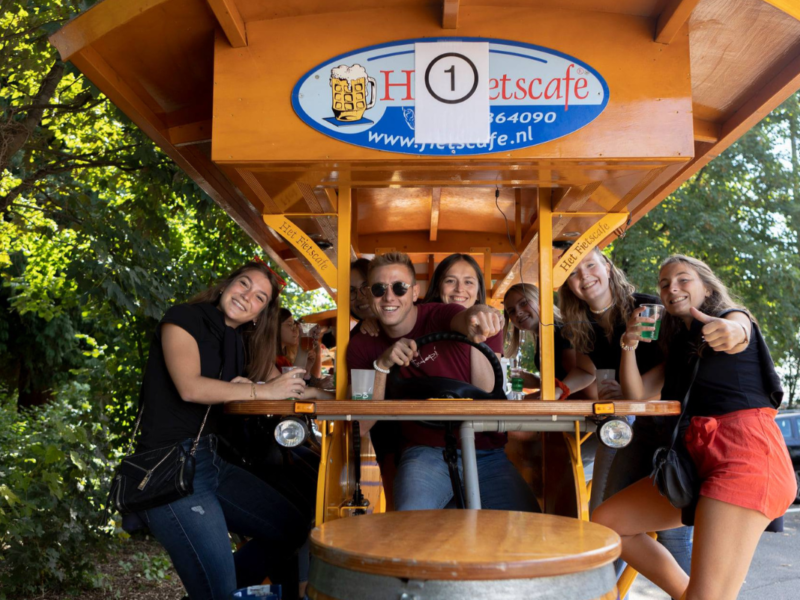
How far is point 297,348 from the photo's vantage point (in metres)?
6.23

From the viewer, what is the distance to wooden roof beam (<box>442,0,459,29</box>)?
10.1 ft

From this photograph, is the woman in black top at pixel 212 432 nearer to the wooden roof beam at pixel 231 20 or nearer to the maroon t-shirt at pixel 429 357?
the maroon t-shirt at pixel 429 357

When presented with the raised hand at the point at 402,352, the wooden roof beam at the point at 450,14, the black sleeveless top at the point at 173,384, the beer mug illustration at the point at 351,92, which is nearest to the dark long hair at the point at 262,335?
the black sleeveless top at the point at 173,384

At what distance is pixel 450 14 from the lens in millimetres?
3105

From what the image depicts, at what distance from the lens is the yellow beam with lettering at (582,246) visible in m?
3.74

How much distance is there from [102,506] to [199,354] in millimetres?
3835

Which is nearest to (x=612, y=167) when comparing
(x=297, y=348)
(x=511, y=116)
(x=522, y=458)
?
(x=511, y=116)

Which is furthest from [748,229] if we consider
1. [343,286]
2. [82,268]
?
[343,286]

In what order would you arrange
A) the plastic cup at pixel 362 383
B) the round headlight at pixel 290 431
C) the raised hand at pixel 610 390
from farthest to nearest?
1. the raised hand at pixel 610 390
2. the plastic cup at pixel 362 383
3. the round headlight at pixel 290 431

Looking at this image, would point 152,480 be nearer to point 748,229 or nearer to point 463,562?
point 463,562

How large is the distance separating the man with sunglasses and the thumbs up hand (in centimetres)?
83

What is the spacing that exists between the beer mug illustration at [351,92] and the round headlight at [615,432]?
5.18 feet

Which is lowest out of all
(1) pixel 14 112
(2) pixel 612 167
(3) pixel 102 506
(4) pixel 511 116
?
(3) pixel 102 506

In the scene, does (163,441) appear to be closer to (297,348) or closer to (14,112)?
(297,348)
